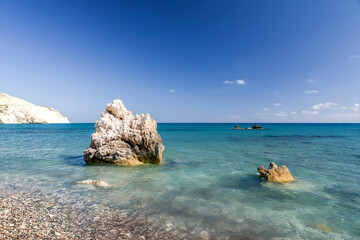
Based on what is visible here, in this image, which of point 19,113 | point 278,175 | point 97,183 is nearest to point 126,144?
point 97,183

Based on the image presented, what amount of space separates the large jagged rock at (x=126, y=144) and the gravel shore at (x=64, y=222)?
22.8 ft

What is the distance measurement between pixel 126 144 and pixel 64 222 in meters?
9.09

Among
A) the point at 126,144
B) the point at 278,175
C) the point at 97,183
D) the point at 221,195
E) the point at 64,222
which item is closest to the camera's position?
the point at 64,222

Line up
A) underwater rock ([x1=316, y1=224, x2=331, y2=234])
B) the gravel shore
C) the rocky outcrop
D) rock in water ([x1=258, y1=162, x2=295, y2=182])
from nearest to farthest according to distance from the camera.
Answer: the gravel shore < underwater rock ([x1=316, y1=224, x2=331, y2=234]) < rock in water ([x1=258, y1=162, x2=295, y2=182]) < the rocky outcrop

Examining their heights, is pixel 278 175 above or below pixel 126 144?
below

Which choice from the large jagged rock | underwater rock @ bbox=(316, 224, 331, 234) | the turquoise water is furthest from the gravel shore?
the large jagged rock

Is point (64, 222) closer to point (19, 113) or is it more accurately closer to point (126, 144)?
point (126, 144)

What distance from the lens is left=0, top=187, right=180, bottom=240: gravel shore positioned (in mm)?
4934

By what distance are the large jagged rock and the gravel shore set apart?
6.96m

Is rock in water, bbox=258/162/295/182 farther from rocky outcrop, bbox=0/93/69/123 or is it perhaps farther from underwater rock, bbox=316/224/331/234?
rocky outcrop, bbox=0/93/69/123

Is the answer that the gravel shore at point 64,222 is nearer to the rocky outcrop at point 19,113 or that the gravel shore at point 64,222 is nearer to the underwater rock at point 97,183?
the underwater rock at point 97,183

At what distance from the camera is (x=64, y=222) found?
5617mm

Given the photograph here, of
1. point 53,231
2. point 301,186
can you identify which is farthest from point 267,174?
point 53,231

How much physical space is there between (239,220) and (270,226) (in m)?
0.96
